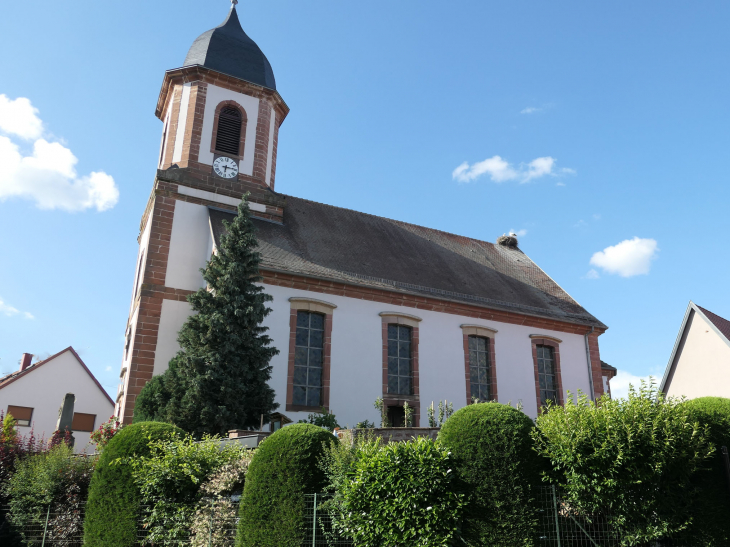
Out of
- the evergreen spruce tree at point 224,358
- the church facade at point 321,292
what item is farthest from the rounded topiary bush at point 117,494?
the church facade at point 321,292

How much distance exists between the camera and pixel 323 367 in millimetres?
16562

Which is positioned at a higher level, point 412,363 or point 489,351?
point 489,351

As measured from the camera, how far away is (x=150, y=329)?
644 inches

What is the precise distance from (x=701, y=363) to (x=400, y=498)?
14.2 m

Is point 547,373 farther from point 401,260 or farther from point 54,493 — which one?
point 54,493

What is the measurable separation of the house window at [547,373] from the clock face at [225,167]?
11790 millimetres

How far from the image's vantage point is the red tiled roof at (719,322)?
57.0ft

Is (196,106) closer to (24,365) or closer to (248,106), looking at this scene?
(248,106)

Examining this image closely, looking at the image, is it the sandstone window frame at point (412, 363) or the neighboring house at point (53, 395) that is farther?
the neighboring house at point (53, 395)

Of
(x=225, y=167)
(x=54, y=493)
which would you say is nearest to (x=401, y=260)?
(x=225, y=167)

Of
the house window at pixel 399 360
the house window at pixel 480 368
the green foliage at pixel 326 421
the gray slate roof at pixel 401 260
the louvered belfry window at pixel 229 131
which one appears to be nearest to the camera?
the green foliage at pixel 326 421

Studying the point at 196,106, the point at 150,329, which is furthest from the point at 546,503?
the point at 196,106

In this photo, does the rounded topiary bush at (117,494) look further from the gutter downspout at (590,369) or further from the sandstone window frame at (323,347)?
the gutter downspout at (590,369)

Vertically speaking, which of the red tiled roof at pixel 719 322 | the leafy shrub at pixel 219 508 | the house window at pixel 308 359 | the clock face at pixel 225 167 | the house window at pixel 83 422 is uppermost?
the clock face at pixel 225 167
